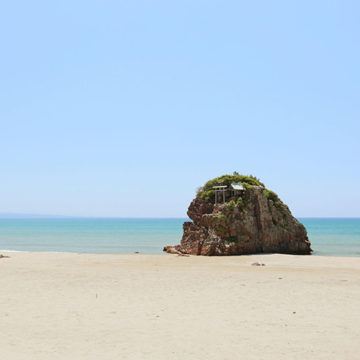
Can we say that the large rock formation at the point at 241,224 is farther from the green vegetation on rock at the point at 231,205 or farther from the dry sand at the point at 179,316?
the dry sand at the point at 179,316

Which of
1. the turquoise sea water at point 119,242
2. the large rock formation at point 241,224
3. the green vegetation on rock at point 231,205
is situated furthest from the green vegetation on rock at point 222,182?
the turquoise sea water at point 119,242

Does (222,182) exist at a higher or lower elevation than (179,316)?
higher

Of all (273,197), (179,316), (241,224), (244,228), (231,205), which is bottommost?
(179,316)

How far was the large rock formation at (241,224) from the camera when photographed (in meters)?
29.6

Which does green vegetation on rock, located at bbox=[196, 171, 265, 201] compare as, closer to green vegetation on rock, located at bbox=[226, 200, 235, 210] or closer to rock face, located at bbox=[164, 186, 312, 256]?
Result: rock face, located at bbox=[164, 186, 312, 256]

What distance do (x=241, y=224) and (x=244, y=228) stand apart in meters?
0.39

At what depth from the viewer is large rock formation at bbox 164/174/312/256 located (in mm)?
29562

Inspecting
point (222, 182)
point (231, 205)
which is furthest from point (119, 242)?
point (231, 205)

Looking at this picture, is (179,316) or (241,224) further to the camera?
(241,224)

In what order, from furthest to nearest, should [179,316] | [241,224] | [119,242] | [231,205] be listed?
[119,242]
[231,205]
[241,224]
[179,316]

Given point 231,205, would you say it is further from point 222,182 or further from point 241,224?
point 222,182

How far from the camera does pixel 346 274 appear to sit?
19.3 meters

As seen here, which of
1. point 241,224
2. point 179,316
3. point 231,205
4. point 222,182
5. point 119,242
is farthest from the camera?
point 119,242

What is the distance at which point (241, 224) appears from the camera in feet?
97.1
